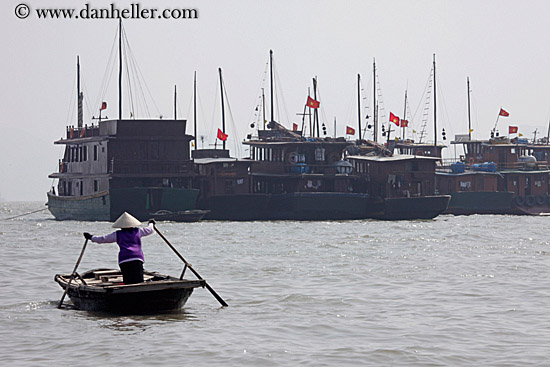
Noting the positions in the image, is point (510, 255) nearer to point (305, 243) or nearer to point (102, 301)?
point (305, 243)

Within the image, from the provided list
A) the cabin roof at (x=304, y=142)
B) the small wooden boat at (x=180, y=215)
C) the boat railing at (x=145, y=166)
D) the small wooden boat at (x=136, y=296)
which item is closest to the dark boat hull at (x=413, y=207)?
the cabin roof at (x=304, y=142)

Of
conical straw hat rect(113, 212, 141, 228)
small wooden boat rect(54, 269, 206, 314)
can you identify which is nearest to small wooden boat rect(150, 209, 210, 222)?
small wooden boat rect(54, 269, 206, 314)

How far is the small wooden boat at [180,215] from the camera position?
56.4m

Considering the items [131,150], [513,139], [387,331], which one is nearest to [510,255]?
[387,331]

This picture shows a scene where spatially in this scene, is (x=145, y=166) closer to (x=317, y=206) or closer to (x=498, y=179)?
(x=317, y=206)

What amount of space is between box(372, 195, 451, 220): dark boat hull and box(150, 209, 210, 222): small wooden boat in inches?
552

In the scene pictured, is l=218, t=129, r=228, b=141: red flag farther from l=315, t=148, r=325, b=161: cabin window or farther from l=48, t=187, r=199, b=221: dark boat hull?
l=48, t=187, r=199, b=221: dark boat hull

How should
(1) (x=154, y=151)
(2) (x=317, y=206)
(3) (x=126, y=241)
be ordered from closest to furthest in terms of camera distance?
(3) (x=126, y=241), (1) (x=154, y=151), (2) (x=317, y=206)

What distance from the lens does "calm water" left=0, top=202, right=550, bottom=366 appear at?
13.5 metres

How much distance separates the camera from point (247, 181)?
205 feet

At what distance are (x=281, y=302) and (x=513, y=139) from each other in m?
67.8

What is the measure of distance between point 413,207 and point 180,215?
56.8 ft

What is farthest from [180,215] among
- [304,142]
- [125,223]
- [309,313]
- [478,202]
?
[125,223]

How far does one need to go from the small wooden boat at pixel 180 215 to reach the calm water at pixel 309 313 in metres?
22.1
